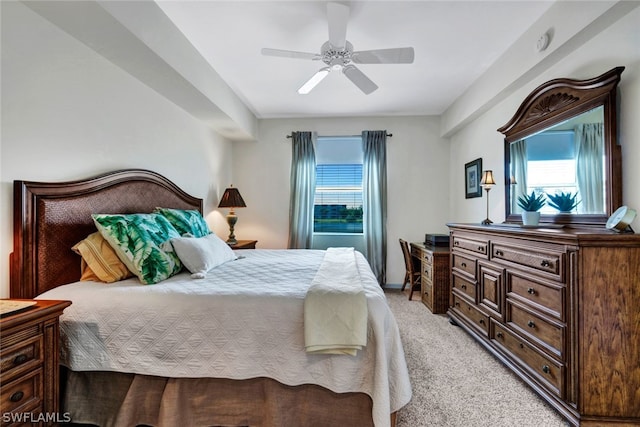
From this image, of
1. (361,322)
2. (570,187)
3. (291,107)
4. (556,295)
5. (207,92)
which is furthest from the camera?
(291,107)

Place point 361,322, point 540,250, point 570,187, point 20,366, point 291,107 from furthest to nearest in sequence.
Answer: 1. point 291,107
2. point 570,187
3. point 540,250
4. point 361,322
5. point 20,366

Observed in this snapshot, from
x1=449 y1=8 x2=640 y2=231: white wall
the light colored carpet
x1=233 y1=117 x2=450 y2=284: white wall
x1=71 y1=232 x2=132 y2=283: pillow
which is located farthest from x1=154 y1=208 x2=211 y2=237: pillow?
x1=449 y1=8 x2=640 y2=231: white wall

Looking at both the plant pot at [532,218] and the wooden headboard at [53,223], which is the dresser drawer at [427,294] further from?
the wooden headboard at [53,223]

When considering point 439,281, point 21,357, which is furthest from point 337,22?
point 439,281

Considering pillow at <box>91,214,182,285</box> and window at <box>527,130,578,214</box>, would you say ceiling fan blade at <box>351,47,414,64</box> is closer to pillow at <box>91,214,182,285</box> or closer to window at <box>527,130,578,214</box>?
window at <box>527,130,578,214</box>

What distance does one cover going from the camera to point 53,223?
65.9 inches

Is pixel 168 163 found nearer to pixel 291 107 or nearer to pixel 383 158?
pixel 291 107

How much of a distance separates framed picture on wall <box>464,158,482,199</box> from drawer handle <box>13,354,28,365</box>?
3.98 m

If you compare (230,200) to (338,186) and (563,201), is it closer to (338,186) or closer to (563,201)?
(338,186)

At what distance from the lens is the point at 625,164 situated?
1668 millimetres

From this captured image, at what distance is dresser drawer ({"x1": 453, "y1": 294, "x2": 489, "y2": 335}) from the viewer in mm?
2360

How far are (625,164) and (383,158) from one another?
2838 millimetres

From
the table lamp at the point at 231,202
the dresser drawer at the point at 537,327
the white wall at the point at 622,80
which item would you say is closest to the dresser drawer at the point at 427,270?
the white wall at the point at 622,80

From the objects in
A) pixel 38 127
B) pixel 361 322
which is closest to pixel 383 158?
pixel 361 322
